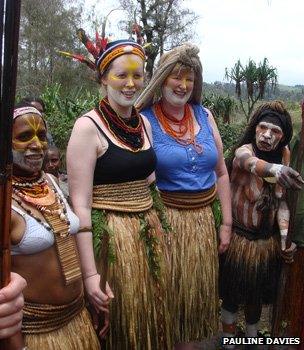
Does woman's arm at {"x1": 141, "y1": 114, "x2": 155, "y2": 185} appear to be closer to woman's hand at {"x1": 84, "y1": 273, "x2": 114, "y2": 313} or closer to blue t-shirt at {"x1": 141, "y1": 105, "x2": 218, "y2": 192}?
blue t-shirt at {"x1": 141, "y1": 105, "x2": 218, "y2": 192}

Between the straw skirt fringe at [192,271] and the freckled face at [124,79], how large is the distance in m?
0.72

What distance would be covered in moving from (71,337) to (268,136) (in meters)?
1.61

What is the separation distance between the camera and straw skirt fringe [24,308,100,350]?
6.10 feet

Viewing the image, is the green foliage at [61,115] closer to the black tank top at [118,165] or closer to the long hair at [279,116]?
the long hair at [279,116]

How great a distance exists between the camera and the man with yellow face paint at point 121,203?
2.19 meters

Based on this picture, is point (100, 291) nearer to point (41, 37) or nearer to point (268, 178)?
point (268, 178)

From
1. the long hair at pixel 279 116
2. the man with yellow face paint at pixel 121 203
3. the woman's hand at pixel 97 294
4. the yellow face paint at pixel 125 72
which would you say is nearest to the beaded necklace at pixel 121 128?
the man with yellow face paint at pixel 121 203

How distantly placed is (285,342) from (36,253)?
6.61 feet

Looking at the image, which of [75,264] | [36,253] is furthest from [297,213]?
[36,253]

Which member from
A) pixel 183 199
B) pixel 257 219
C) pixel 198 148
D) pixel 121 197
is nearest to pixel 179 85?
pixel 198 148

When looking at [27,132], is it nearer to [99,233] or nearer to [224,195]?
[99,233]

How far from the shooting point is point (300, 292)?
3078 mm

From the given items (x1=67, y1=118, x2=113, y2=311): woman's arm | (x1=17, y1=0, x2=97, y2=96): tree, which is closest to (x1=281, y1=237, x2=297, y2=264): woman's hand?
(x1=67, y1=118, x2=113, y2=311): woman's arm

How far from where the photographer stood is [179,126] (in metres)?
2.75
